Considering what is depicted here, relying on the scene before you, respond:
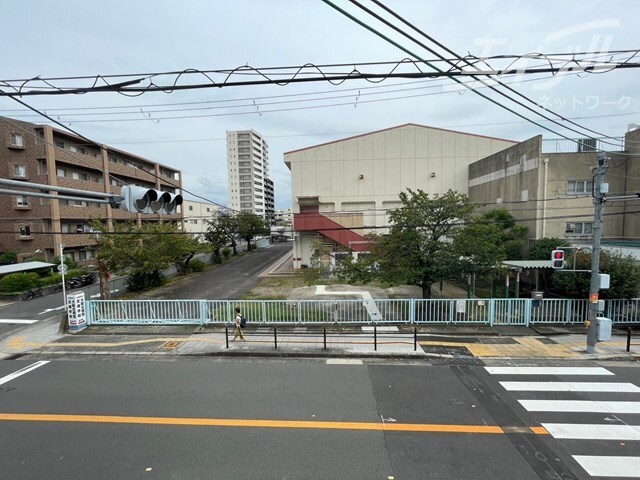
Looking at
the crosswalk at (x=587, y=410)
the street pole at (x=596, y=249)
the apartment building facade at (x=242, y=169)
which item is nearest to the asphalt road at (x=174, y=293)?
the crosswalk at (x=587, y=410)

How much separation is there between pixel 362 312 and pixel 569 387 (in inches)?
274

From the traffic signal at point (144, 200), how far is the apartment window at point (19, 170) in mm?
33025

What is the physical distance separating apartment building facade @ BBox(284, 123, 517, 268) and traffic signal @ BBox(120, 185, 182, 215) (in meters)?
20.9

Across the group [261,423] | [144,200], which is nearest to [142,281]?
[144,200]

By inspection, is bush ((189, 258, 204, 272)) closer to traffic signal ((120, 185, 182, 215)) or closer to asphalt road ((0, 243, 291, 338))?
asphalt road ((0, 243, 291, 338))

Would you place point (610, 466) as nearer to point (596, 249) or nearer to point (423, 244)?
point (596, 249)

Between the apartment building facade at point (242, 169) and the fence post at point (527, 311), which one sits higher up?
the apartment building facade at point (242, 169)

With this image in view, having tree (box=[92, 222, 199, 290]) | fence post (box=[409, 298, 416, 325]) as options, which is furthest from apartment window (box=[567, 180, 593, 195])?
tree (box=[92, 222, 199, 290])

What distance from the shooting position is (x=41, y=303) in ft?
63.6

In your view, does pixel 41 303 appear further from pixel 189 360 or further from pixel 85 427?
pixel 85 427

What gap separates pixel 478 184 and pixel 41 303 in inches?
1241

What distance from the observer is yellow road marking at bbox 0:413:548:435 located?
5.62m

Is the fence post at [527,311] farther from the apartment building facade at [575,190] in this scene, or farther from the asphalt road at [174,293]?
the asphalt road at [174,293]

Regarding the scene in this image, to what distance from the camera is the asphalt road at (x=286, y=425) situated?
4.67 meters
